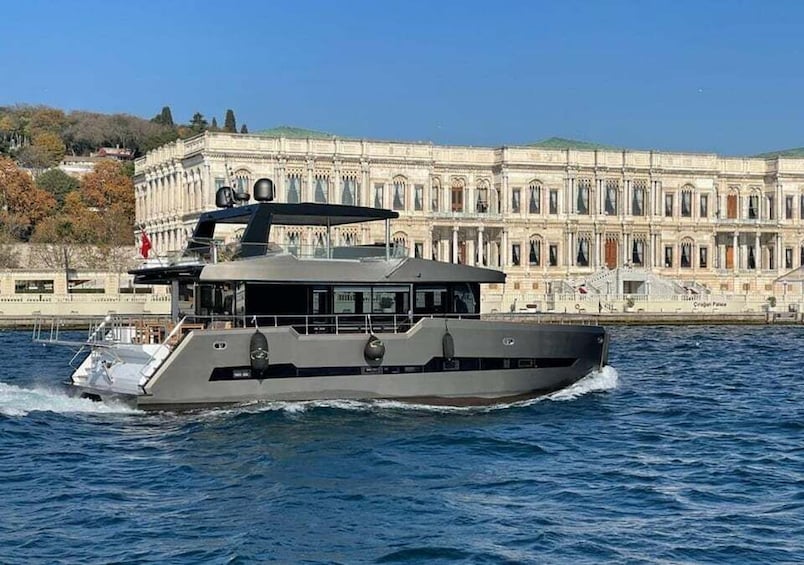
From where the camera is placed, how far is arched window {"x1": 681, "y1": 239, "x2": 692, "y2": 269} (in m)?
94.9

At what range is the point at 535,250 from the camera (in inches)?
3629

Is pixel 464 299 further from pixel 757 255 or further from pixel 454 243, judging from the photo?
pixel 757 255

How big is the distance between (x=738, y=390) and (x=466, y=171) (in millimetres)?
58994

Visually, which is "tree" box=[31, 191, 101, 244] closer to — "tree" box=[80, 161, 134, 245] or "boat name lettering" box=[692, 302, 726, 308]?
"tree" box=[80, 161, 134, 245]

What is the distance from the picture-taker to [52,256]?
3669 inches

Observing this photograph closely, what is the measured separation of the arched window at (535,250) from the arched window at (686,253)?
11503mm

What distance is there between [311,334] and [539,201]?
67.1m

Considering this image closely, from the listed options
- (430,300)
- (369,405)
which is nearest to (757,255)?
(430,300)

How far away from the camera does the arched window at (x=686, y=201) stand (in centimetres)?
9494

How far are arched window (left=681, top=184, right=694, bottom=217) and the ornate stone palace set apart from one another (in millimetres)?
77

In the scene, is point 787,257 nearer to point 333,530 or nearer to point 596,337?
point 596,337

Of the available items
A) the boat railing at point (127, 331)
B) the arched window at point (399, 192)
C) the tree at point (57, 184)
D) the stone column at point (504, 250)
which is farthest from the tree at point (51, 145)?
the boat railing at point (127, 331)

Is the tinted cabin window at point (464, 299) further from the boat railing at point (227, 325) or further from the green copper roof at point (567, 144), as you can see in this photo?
the green copper roof at point (567, 144)

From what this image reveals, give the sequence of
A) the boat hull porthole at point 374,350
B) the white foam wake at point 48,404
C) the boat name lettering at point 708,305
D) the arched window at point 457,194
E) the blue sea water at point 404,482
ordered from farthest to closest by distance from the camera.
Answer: the arched window at point 457,194
the boat name lettering at point 708,305
the boat hull porthole at point 374,350
the white foam wake at point 48,404
the blue sea water at point 404,482
